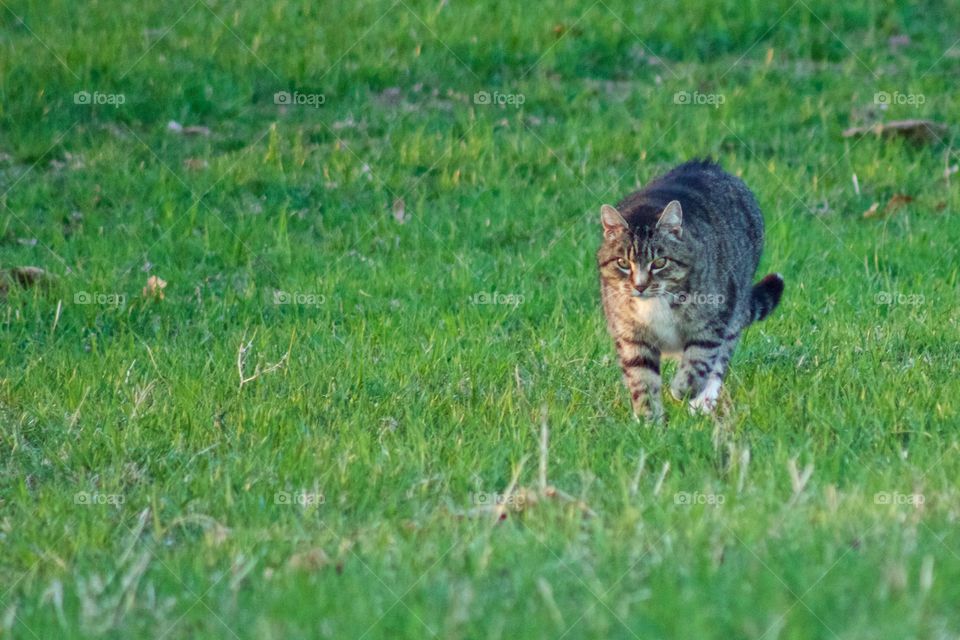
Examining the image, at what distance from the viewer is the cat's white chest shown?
590 cm

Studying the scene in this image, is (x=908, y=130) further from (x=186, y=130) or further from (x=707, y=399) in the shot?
(x=186, y=130)

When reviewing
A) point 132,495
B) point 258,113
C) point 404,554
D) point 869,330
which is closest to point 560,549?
point 404,554

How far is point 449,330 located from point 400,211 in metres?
2.28

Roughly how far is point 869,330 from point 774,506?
258cm

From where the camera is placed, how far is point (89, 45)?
35.4 feet

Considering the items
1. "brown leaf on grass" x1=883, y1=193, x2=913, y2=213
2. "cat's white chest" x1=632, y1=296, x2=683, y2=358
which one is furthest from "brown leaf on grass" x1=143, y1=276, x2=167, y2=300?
"brown leaf on grass" x1=883, y1=193, x2=913, y2=213

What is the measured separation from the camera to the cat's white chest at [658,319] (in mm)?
5898

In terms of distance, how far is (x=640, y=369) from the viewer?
19.0 ft

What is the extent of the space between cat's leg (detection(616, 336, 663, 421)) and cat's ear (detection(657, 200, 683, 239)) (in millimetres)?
504

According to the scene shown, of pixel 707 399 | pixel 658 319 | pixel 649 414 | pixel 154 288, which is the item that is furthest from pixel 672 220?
pixel 154 288

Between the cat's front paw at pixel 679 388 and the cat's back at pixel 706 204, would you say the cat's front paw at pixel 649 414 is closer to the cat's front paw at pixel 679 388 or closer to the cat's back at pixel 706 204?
the cat's front paw at pixel 679 388

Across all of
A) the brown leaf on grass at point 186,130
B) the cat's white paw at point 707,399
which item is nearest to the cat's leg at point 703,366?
the cat's white paw at point 707,399

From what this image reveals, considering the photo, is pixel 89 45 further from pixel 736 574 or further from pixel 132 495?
pixel 736 574

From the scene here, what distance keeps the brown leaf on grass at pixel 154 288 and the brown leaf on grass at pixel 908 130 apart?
514 cm
